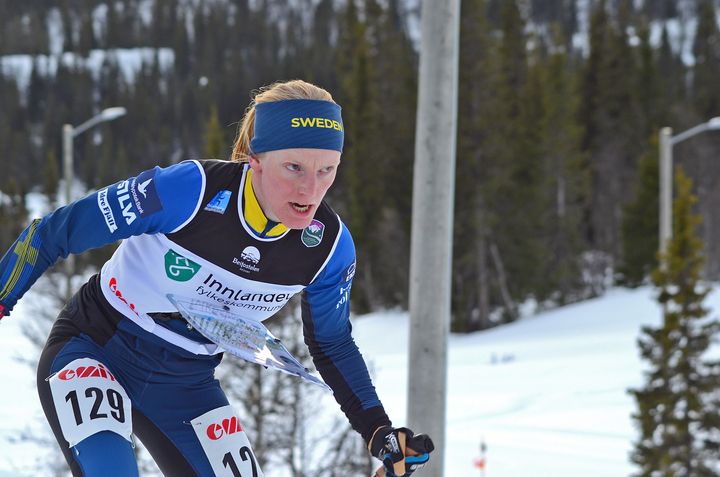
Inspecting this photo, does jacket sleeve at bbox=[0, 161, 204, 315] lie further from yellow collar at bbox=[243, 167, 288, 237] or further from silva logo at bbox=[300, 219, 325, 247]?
silva logo at bbox=[300, 219, 325, 247]

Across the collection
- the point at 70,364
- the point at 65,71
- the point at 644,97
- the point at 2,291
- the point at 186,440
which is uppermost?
the point at 65,71

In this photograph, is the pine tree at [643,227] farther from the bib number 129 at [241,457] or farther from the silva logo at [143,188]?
the silva logo at [143,188]

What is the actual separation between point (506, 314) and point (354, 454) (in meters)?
28.9

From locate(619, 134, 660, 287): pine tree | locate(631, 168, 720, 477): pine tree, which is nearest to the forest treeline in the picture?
locate(619, 134, 660, 287): pine tree

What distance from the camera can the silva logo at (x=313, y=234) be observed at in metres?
3.18

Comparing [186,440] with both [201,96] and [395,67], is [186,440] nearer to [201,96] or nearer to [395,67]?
[395,67]

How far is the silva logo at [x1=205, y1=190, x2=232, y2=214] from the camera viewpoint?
10.1 feet

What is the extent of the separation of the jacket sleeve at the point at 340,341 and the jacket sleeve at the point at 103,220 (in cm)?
52

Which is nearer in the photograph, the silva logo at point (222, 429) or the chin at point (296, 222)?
the chin at point (296, 222)

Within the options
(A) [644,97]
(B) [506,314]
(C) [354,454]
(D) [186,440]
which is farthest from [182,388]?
(A) [644,97]

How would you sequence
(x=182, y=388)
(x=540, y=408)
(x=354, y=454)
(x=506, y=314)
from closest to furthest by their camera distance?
(x=182, y=388) → (x=354, y=454) → (x=540, y=408) → (x=506, y=314)

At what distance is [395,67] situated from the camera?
52.9m

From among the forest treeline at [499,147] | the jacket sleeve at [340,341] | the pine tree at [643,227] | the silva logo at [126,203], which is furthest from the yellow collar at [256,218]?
the pine tree at [643,227]

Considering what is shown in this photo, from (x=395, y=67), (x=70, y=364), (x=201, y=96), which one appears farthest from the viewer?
(x=201, y=96)
